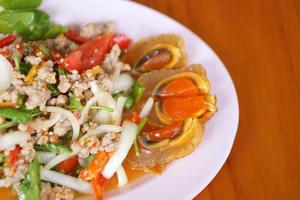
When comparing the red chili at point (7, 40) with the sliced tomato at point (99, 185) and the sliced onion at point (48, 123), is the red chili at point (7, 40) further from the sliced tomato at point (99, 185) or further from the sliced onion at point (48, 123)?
the sliced tomato at point (99, 185)

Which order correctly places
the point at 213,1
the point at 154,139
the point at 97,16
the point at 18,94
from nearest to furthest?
1. the point at 18,94
2. the point at 154,139
3. the point at 97,16
4. the point at 213,1

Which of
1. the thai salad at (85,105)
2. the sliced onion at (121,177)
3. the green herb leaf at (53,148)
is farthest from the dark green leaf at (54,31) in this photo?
the sliced onion at (121,177)

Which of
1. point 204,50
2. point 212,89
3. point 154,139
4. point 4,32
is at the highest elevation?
point 4,32

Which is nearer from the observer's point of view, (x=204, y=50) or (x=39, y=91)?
(x=39, y=91)

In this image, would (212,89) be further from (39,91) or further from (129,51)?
(39,91)

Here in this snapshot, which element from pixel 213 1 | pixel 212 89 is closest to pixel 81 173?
pixel 212 89

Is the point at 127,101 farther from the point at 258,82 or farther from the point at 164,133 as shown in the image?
the point at 258,82
